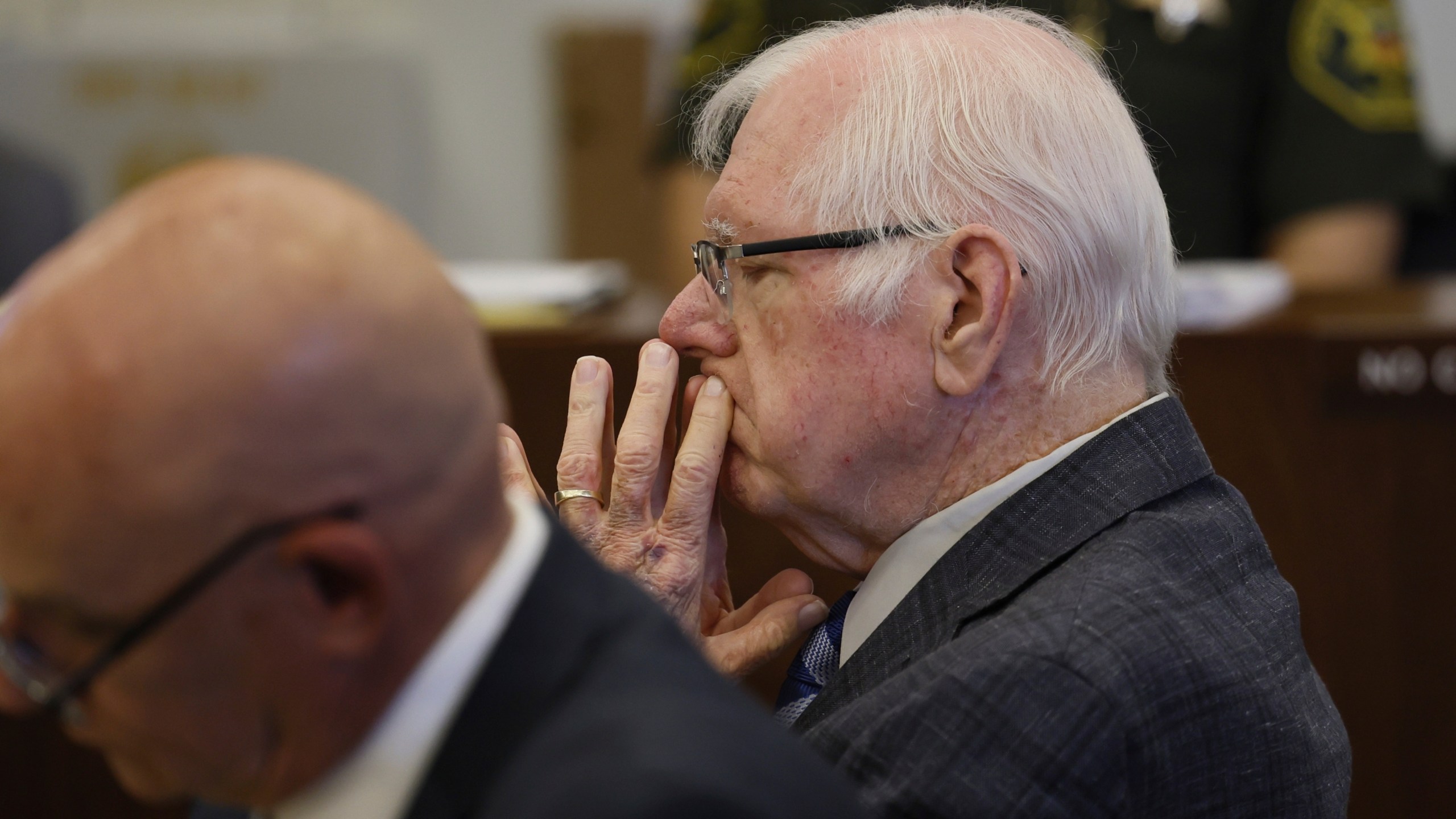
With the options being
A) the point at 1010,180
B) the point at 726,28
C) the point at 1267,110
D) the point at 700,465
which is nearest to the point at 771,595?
the point at 700,465

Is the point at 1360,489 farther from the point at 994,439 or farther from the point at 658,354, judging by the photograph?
the point at 658,354

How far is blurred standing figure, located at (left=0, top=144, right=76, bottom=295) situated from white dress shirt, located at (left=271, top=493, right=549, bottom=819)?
2534mm

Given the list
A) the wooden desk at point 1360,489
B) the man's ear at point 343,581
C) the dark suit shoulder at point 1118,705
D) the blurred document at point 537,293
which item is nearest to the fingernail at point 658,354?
the dark suit shoulder at point 1118,705

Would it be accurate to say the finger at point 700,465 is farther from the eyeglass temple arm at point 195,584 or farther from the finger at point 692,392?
the eyeglass temple arm at point 195,584

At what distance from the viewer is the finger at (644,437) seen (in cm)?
121

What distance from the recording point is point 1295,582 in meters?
Answer: 1.85

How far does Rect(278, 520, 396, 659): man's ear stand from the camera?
56 cm

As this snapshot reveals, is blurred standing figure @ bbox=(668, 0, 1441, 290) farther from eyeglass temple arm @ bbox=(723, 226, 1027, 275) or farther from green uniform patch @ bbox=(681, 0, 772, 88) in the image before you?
eyeglass temple arm @ bbox=(723, 226, 1027, 275)

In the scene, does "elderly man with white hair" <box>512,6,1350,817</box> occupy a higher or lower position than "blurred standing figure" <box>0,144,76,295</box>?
higher

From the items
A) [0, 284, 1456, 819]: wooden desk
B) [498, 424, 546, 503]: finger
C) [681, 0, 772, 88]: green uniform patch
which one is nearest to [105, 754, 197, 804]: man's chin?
[498, 424, 546, 503]: finger

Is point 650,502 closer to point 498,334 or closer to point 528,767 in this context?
point 528,767

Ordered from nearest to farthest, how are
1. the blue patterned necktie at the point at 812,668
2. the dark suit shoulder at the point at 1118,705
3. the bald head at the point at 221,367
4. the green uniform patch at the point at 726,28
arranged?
the bald head at the point at 221,367, the dark suit shoulder at the point at 1118,705, the blue patterned necktie at the point at 812,668, the green uniform patch at the point at 726,28

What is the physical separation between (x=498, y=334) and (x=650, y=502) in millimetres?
786

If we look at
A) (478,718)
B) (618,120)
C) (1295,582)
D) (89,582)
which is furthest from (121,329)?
(618,120)
